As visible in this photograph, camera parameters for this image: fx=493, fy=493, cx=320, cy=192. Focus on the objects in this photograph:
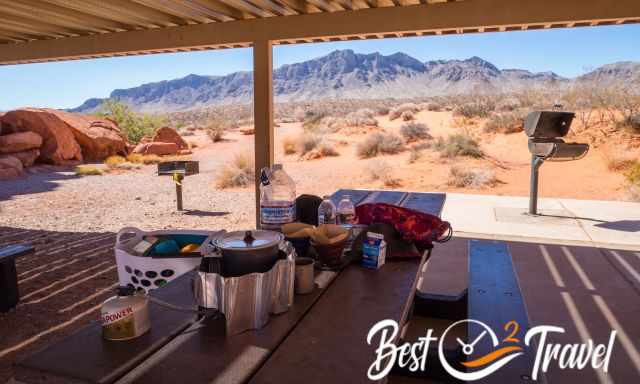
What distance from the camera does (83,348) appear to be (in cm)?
119

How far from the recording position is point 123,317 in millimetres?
1219

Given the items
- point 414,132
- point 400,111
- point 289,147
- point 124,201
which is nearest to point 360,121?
point 400,111

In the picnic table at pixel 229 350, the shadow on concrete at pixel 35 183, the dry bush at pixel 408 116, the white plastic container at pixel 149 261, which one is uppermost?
the dry bush at pixel 408 116

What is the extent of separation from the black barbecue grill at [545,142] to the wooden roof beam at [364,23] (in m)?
2.03

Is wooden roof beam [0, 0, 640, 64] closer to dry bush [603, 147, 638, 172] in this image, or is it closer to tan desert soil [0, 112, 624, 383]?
tan desert soil [0, 112, 624, 383]

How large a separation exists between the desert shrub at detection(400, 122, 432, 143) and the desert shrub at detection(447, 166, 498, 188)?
5.56m

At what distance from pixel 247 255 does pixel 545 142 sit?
585cm

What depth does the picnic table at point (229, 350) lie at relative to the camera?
1.11m

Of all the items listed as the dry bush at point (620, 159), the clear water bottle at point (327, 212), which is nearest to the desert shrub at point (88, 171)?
the clear water bottle at point (327, 212)

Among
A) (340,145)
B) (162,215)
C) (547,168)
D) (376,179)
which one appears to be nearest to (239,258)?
(162,215)

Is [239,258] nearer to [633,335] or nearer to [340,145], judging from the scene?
[633,335]

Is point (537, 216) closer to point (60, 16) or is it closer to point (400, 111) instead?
point (60, 16)

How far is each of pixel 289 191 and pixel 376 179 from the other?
1097cm

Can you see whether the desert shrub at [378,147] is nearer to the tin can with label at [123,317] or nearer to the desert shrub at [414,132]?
the desert shrub at [414,132]
